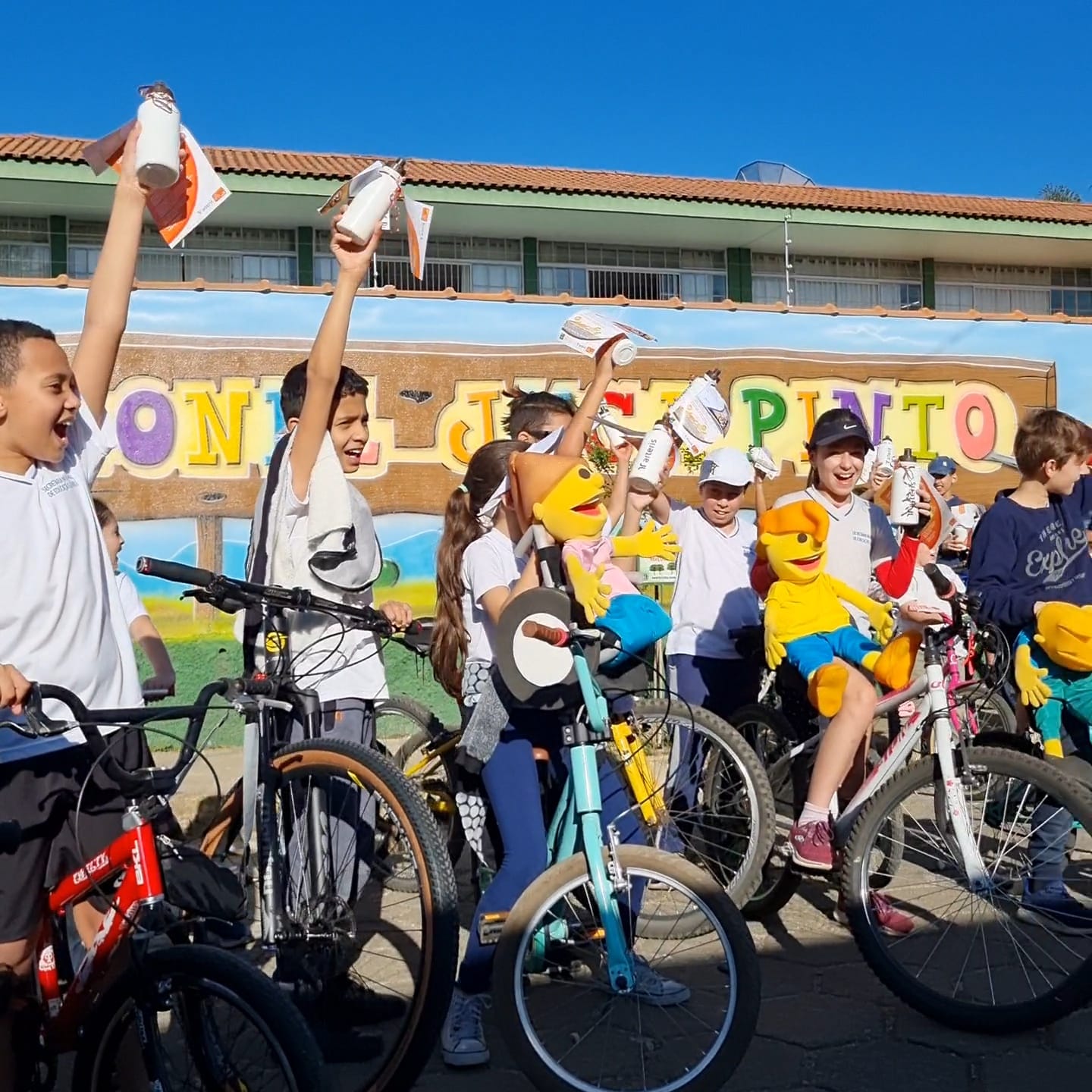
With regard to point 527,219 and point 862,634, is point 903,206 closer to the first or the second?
point 527,219

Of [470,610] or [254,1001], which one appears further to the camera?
[470,610]

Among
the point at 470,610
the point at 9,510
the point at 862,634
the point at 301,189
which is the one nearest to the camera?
the point at 9,510

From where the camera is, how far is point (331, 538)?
3.56 meters

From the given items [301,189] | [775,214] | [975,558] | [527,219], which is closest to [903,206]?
[775,214]

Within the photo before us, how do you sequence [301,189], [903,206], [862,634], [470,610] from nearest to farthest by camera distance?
[470,610], [862,634], [301,189], [903,206]

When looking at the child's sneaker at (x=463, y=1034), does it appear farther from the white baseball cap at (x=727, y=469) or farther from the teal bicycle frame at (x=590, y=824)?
the white baseball cap at (x=727, y=469)

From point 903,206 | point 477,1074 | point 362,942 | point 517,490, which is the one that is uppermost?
point 903,206

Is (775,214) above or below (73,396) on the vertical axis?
above

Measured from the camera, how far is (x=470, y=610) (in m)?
3.92

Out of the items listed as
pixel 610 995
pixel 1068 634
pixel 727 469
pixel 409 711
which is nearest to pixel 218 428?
pixel 409 711

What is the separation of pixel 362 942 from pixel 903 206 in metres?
17.6

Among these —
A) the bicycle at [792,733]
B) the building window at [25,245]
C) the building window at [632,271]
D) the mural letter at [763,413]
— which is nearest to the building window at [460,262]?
the building window at [632,271]

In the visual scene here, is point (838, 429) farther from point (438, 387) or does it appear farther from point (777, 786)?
point (438, 387)

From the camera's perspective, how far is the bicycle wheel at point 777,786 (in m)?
4.55
